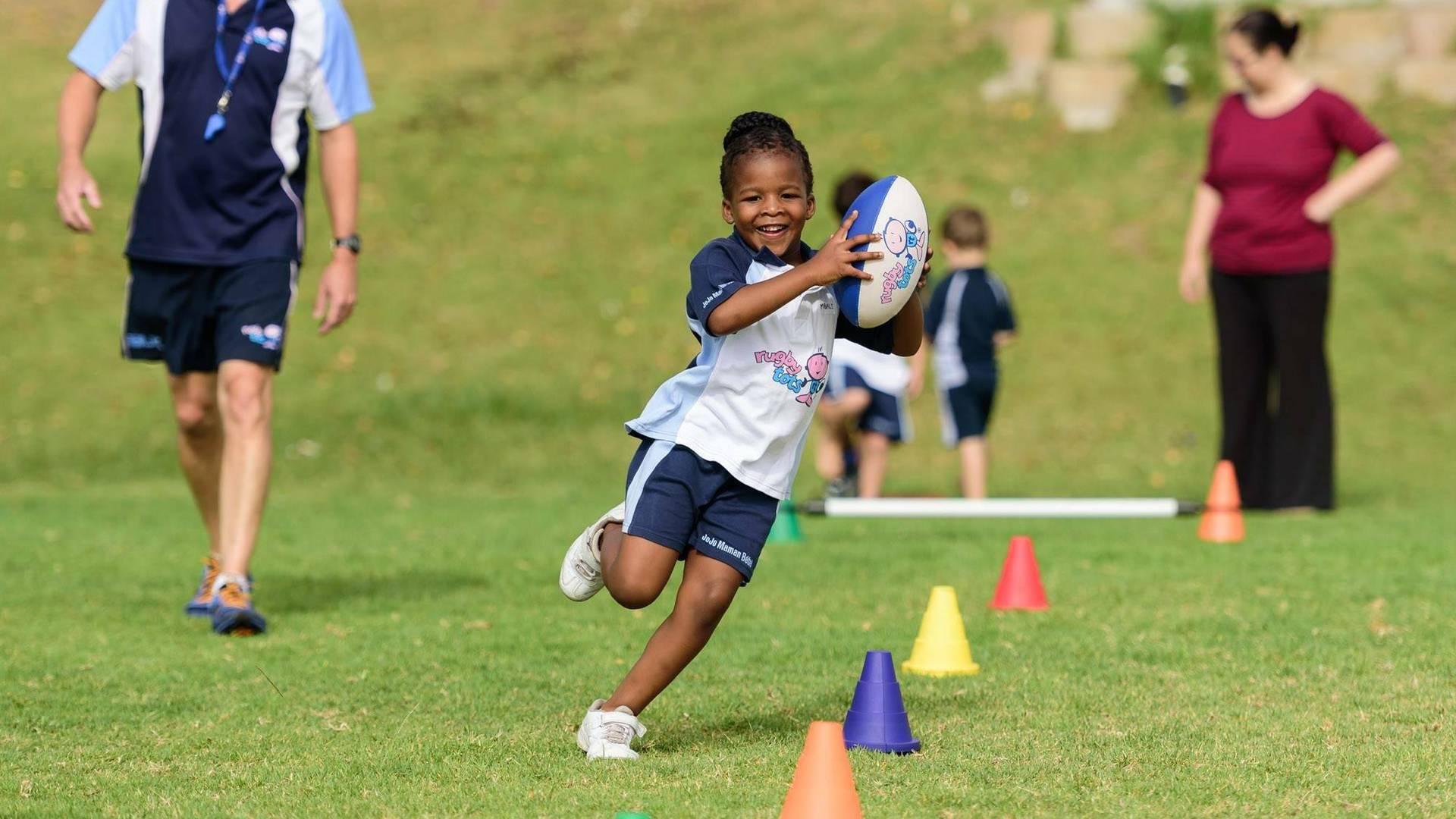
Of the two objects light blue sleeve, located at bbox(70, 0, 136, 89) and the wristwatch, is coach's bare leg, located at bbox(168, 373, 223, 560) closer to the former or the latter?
the wristwatch

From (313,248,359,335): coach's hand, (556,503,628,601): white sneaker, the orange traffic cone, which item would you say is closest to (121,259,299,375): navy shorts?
(313,248,359,335): coach's hand

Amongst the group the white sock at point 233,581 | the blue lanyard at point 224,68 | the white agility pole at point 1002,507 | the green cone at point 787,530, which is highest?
the blue lanyard at point 224,68

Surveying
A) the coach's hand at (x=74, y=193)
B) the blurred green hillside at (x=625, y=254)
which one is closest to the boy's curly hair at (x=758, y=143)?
the coach's hand at (x=74, y=193)

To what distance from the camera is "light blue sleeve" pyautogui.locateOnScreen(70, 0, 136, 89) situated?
21.8ft

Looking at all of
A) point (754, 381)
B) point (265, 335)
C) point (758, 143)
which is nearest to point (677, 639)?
point (754, 381)

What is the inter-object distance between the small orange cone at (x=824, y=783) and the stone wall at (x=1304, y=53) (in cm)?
1486

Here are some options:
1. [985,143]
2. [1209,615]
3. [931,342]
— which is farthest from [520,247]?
[1209,615]

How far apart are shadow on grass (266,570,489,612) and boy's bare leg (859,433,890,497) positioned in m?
3.65

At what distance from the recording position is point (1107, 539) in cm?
895

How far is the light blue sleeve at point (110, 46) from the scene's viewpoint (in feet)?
21.8

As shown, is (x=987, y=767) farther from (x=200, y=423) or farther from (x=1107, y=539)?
(x=1107, y=539)

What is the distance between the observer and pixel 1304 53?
17.9 metres

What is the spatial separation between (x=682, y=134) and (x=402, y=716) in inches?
549

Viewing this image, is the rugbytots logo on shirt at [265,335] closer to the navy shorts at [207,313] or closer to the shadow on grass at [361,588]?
the navy shorts at [207,313]
